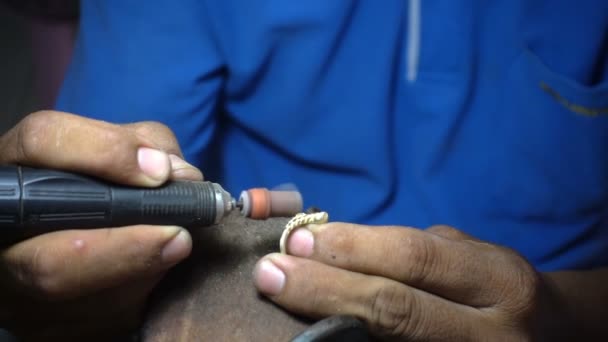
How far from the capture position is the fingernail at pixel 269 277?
49 centimetres

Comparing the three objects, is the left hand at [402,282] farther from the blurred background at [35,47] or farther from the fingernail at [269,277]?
the blurred background at [35,47]

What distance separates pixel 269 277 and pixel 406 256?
14cm

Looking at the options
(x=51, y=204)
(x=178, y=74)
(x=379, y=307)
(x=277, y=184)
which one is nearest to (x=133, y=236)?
(x=51, y=204)

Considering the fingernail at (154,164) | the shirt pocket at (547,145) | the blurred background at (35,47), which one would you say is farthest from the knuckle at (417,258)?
the blurred background at (35,47)

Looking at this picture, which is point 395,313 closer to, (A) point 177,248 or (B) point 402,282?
(B) point 402,282

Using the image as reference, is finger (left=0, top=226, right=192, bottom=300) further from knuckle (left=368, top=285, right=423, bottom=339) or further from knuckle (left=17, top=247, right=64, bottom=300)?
knuckle (left=368, top=285, right=423, bottom=339)

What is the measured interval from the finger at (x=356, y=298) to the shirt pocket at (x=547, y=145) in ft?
1.12

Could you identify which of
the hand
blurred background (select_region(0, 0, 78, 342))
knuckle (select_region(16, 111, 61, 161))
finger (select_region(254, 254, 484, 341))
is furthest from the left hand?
blurred background (select_region(0, 0, 78, 342))

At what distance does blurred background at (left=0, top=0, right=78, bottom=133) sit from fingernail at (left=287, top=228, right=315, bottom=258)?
0.96 metres

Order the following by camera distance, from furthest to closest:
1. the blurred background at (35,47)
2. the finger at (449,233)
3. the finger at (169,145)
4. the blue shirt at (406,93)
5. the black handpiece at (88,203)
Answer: the blurred background at (35,47)
the blue shirt at (406,93)
the finger at (449,233)
the finger at (169,145)
the black handpiece at (88,203)

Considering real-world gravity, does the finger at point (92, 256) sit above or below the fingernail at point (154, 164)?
below

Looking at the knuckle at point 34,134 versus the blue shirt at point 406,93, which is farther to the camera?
the blue shirt at point 406,93

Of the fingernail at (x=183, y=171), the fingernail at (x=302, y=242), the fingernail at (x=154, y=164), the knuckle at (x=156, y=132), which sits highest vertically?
the fingernail at (x=154, y=164)

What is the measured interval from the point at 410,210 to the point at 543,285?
0.26 meters
